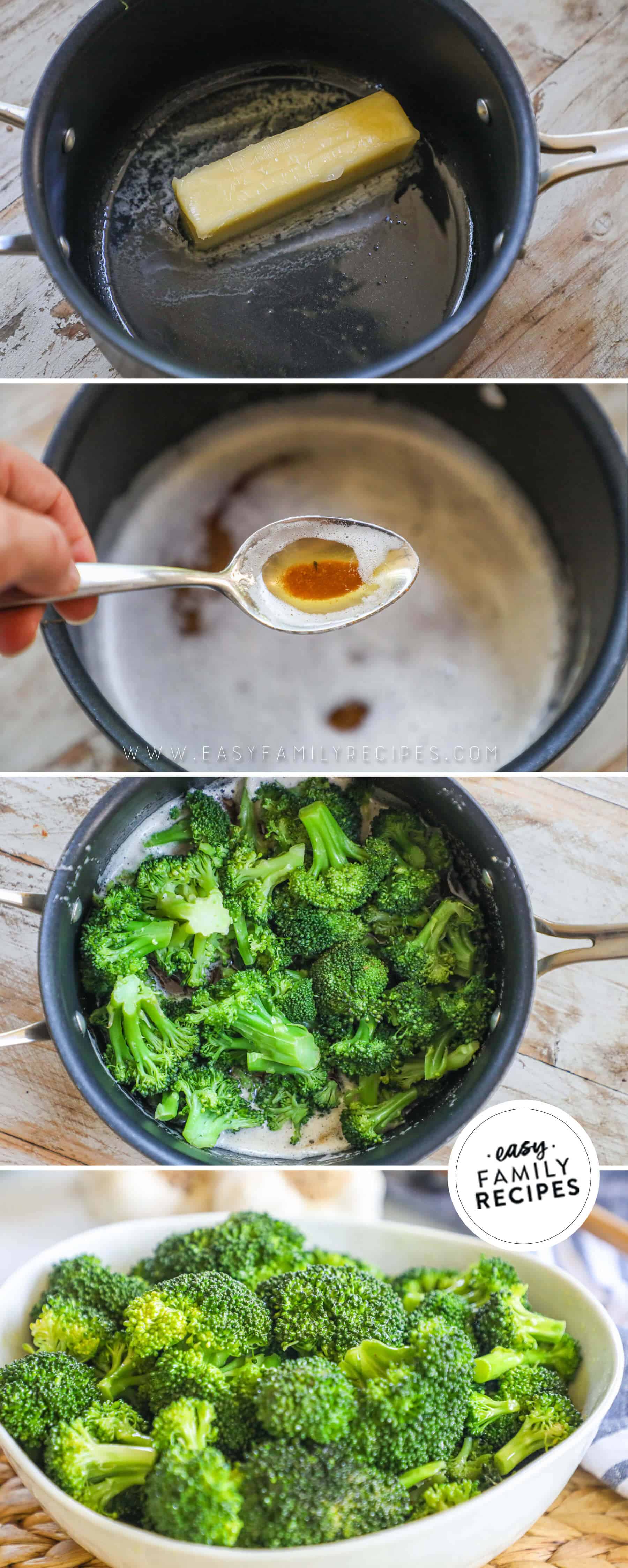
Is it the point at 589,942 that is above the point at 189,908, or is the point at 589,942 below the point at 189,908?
below

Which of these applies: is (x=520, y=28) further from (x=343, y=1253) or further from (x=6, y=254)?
(x=343, y=1253)

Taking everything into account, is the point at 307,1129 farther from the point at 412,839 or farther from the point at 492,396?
the point at 492,396

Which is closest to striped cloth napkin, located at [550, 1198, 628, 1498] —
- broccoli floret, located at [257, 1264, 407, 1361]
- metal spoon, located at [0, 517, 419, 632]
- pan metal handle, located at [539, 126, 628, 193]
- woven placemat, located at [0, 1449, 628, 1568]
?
woven placemat, located at [0, 1449, 628, 1568]

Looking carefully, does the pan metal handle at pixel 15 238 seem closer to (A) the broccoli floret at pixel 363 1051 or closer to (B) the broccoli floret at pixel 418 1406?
(A) the broccoli floret at pixel 363 1051

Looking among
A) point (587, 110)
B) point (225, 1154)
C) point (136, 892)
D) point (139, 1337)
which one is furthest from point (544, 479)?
point (139, 1337)

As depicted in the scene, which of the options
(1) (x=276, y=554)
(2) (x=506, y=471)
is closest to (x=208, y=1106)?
(1) (x=276, y=554)

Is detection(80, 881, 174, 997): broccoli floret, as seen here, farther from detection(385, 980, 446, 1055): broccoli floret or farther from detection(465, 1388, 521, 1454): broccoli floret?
detection(465, 1388, 521, 1454): broccoli floret
